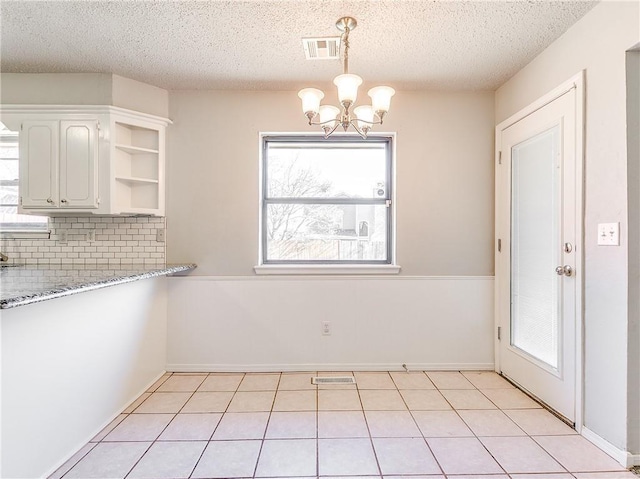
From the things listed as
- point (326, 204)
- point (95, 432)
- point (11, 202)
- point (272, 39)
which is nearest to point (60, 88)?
point (11, 202)

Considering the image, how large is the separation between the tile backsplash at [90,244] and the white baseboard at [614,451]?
316cm

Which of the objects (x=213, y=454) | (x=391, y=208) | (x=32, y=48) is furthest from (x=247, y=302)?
(x=32, y=48)

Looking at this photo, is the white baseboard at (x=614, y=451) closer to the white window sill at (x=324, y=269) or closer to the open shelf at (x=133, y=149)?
the white window sill at (x=324, y=269)

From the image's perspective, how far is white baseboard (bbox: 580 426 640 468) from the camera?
1.64 m

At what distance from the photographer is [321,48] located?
2113 mm

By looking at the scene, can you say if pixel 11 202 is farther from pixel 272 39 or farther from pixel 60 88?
pixel 272 39

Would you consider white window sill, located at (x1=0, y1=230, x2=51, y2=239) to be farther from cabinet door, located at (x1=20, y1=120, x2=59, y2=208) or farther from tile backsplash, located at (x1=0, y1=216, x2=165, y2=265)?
cabinet door, located at (x1=20, y1=120, x2=59, y2=208)

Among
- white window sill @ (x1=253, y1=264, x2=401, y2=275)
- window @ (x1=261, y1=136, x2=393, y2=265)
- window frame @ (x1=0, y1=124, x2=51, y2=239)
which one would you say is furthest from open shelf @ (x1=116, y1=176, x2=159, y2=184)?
white window sill @ (x1=253, y1=264, x2=401, y2=275)

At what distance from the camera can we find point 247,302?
281cm

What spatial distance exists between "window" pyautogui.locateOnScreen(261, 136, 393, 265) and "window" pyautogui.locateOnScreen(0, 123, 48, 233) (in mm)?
1874

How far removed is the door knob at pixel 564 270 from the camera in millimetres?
1982

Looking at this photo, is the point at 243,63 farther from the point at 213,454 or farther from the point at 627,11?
the point at 213,454

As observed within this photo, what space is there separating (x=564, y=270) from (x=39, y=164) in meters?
3.66

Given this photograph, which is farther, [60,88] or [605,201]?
[60,88]
